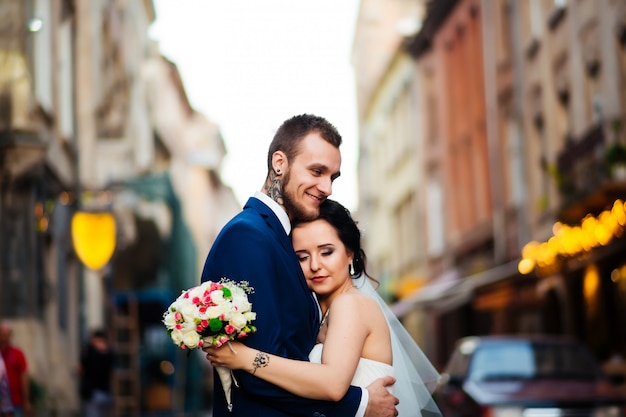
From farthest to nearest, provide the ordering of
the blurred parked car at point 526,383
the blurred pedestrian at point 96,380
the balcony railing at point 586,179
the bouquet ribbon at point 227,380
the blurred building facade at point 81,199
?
the balcony railing at point 586,179, the blurred building facade at point 81,199, the blurred pedestrian at point 96,380, the blurred parked car at point 526,383, the bouquet ribbon at point 227,380

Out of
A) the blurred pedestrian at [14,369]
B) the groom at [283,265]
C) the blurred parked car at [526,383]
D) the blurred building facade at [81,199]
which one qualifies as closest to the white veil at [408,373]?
the groom at [283,265]

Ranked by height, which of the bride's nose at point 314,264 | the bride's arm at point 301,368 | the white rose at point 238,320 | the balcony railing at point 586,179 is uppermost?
the balcony railing at point 586,179

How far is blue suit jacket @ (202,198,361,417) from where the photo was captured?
14.5 feet

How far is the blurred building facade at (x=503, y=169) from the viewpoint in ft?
81.6

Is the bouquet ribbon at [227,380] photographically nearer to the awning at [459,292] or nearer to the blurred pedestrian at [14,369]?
the blurred pedestrian at [14,369]

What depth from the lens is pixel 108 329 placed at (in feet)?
103

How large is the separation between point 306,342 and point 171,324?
53cm

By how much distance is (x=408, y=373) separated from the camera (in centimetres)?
541

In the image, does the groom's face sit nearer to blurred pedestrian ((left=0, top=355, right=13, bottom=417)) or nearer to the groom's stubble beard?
the groom's stubble beard

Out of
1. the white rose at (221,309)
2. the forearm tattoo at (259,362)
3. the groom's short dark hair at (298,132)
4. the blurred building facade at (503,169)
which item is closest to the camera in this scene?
the white rose at (221,309)

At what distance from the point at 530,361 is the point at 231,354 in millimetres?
10418

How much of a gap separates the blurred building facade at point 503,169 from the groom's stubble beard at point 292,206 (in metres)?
4.58

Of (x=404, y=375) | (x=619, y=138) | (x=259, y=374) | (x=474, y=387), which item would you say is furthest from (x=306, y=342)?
(x=619, y=138)

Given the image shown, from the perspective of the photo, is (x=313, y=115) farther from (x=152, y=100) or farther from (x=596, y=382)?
(x=152, y=100)
